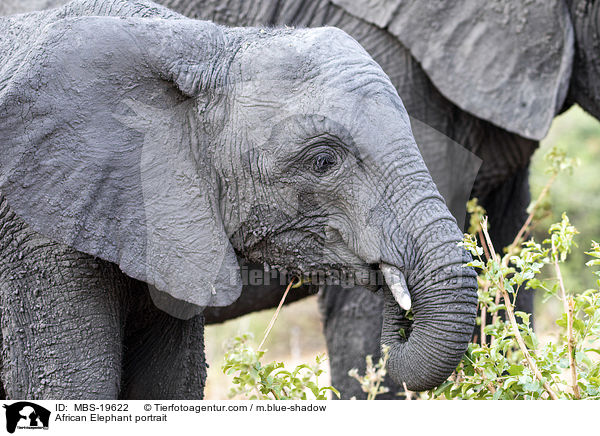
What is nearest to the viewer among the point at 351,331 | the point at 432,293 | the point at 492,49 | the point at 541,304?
the point at 432,293

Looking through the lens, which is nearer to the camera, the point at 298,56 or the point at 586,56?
the point at 298,56

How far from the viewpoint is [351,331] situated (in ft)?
14.0

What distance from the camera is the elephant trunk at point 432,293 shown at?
2.36 meters

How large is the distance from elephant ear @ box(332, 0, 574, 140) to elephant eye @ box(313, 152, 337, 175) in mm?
1602

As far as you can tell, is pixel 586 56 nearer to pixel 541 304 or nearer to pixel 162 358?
pixel 162 358

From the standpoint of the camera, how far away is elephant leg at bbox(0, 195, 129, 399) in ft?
8.23

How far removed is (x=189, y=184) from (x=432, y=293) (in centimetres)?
69

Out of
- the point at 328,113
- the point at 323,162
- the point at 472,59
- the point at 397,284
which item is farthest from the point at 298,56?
the point at 472,59

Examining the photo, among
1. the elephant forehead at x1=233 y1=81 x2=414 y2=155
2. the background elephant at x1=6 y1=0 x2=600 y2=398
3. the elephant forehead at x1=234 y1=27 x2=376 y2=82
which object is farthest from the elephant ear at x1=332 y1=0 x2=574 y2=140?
the elephant forehead at x1=233 y1=81 x2=414 y2=155

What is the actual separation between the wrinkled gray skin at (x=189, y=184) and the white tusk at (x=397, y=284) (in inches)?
0.9
